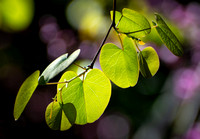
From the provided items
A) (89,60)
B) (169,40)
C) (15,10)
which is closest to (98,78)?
(169,40)

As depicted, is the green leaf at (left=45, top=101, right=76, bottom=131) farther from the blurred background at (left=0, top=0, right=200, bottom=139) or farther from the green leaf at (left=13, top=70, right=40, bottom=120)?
the blurred background at (left=0, top=0, right=200, bottom=139)

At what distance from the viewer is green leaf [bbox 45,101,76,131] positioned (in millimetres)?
441

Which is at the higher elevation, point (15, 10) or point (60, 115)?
point (15, 10)

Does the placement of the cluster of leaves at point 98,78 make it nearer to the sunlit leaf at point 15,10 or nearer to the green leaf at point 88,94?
the green leaf at point 88,94

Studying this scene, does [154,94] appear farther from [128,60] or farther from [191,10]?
[128,60]

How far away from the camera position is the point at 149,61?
1.57 feet

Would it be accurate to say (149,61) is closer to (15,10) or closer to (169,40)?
(169,40)

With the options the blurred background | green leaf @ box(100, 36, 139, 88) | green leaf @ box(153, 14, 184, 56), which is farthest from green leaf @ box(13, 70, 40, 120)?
the blurred background

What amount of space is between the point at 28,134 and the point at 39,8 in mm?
930

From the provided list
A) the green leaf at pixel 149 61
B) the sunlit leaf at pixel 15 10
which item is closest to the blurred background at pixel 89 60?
the sunlit leaf at pixel 15 10

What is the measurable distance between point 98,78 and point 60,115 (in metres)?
0.09

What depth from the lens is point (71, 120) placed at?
0.44 metres

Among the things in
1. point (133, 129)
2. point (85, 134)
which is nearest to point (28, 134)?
point (85, 134)

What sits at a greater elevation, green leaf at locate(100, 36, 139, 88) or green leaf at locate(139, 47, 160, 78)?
green leaf at locate(100, 36, 139, 88)
